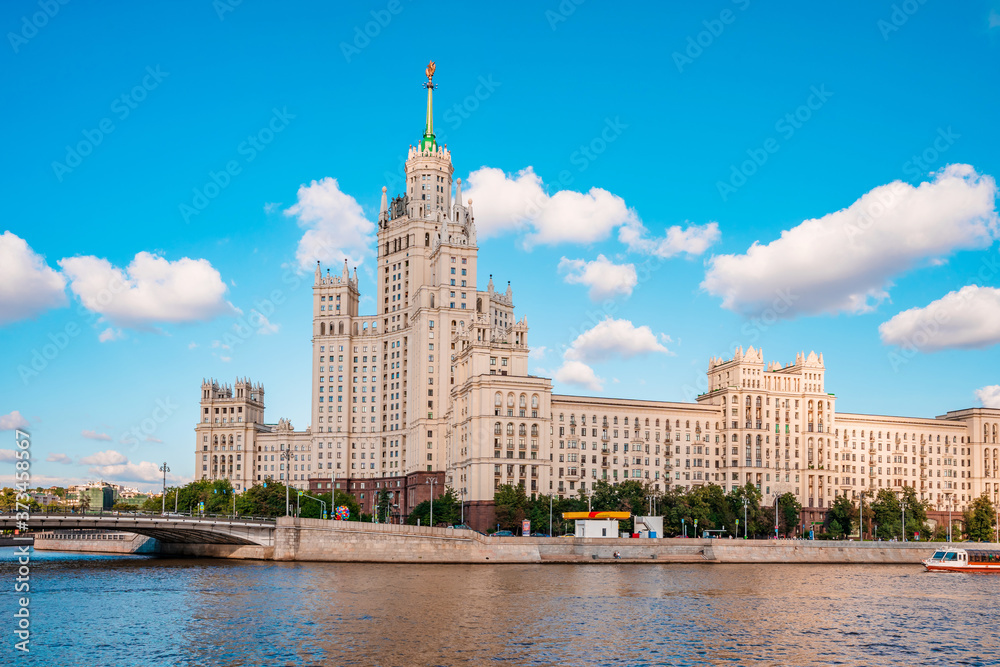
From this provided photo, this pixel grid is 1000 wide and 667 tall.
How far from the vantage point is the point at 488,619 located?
2625 inches

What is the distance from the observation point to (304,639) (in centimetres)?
5741

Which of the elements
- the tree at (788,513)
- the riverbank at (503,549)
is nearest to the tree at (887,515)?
the tree at (788,513)

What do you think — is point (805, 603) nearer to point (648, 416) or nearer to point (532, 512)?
point (532, 512)

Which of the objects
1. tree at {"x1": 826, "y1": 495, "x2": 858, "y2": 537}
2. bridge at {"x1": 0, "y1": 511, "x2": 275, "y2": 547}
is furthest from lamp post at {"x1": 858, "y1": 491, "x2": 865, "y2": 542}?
bridge at {"x1": 0, "y1": 511, "x2": 275, "y2": 547}

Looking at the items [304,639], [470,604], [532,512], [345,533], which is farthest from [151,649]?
[532,512]

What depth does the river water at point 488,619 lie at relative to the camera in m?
54.0

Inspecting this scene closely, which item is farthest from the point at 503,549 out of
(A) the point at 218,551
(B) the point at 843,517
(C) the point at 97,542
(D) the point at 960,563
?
(B) the point at 843,517

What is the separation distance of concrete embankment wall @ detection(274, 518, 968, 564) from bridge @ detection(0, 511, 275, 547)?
3.61 m

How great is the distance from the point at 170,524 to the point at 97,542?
61.9 meters

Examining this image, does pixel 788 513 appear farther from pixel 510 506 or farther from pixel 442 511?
pixel 442 511

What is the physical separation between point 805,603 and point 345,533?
60020 mm

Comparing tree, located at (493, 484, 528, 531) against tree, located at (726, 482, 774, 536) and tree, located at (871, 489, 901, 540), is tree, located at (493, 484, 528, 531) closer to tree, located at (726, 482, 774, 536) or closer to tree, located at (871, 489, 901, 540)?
tree, located at (726, 482, 774, 536)

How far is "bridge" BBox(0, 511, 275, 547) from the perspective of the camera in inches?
4321

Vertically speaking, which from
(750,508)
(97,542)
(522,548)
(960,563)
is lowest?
(97,542)
